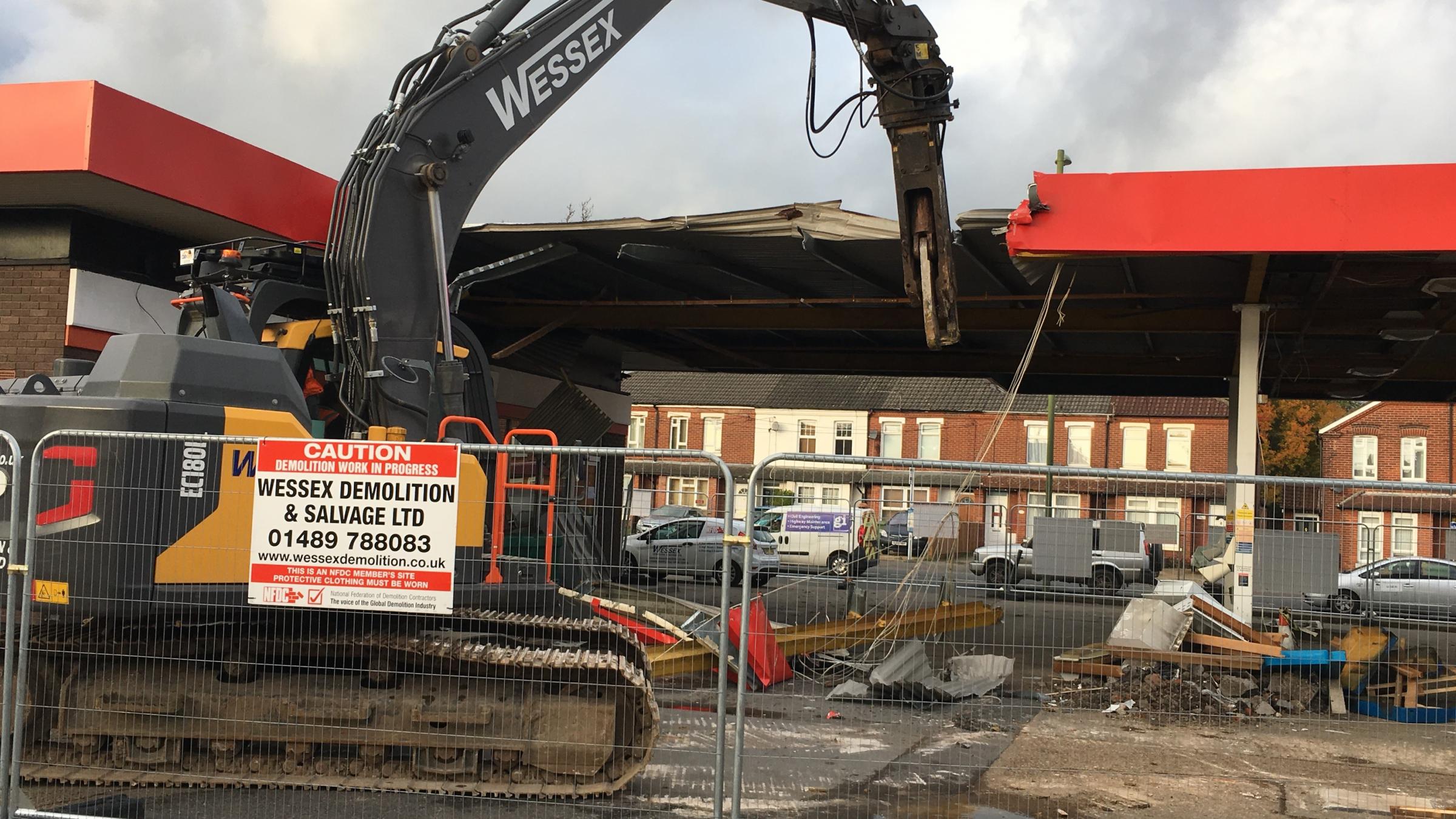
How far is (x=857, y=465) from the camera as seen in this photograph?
6.30 metres

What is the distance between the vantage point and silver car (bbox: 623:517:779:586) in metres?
7.11

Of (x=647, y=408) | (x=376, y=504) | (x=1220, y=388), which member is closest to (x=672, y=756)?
(x=376, y=504)

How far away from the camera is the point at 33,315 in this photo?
1316 centimetres

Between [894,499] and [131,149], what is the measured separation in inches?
374

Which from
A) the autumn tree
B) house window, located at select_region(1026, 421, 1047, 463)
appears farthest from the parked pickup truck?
the autumn tree

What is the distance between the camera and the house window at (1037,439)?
5022 centimetres

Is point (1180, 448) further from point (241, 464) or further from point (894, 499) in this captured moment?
point (241, 464)

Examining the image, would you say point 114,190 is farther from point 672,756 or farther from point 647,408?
point 647,408

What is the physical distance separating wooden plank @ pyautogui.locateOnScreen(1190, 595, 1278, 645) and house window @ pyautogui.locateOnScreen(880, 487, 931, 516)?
1965 millimetres

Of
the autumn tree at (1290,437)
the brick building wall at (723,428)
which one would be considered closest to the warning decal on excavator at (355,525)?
the brick building wall at (723,428)

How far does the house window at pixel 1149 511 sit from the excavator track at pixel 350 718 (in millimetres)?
2993

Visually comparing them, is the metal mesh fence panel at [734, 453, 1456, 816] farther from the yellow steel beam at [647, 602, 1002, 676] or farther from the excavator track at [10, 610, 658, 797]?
the excavator track at [10, 610, 658, 797]

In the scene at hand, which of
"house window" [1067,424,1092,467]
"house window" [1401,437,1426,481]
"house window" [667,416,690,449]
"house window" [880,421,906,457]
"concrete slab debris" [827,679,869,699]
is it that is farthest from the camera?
"house window" [667,416,690,449]

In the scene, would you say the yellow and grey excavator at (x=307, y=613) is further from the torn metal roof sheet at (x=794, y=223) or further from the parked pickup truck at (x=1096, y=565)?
the torn metal roof sheet at (x=794, y=223)
